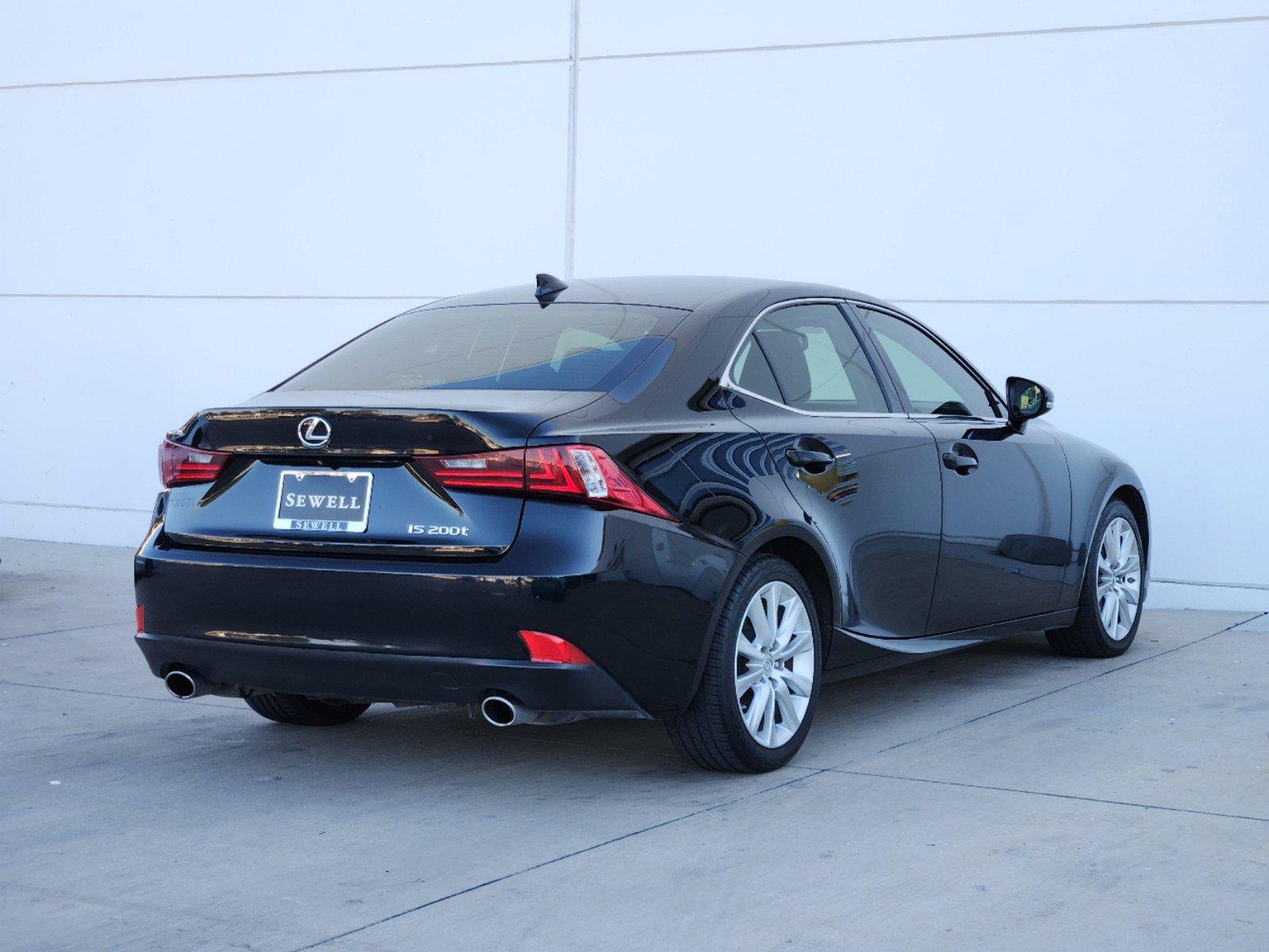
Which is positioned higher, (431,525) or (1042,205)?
(1042,205)

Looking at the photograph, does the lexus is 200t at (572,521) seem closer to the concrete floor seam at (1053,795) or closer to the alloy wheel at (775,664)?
the alloy wheel at (775,664)

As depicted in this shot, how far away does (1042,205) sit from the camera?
31.8 ft

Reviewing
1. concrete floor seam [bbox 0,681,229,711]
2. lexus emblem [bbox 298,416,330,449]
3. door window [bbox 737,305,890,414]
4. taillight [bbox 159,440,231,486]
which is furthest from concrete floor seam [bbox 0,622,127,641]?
door window [bbox 737,305,890,414]

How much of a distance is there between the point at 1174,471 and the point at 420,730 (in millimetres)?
5204

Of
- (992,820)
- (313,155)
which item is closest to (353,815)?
(992,820)

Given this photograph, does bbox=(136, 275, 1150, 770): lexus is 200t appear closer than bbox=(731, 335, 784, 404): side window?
Yes

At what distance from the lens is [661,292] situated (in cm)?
564

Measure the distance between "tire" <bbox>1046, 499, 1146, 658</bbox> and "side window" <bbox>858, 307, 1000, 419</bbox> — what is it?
0.99 m

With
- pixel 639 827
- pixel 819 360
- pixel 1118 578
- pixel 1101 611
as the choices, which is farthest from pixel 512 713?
pixel 1118 578

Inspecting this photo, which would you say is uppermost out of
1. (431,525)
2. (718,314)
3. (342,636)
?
(718,314)

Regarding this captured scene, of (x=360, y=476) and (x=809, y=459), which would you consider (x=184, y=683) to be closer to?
(x=360, y=476)

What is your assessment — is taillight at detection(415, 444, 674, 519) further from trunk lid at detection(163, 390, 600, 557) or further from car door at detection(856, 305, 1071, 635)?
car door at detection(856, 305, 1071, 635)

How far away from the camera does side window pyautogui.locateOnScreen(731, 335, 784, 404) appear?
17.5 ft

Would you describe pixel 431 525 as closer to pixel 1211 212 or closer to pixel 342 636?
pixel 342 636
